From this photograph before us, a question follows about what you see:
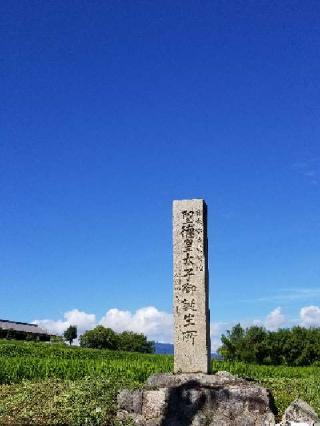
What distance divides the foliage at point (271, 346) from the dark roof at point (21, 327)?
29.0 meters

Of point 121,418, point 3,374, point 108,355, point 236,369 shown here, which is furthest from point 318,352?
point 121,418

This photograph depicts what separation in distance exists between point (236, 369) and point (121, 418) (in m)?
15.9

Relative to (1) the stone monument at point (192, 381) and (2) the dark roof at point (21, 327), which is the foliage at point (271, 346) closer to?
(2) the dark roof at point (21, 327)

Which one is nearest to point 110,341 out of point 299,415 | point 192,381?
point 192,381

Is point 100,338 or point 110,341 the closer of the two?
point 100,338

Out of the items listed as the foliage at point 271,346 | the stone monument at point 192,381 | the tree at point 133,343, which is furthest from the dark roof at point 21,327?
the stone monument at point 192,381

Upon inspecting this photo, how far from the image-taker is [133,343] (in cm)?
6981

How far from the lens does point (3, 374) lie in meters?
18.0

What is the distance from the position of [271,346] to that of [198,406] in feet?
118

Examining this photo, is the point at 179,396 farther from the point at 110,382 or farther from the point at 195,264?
the point at 195,264

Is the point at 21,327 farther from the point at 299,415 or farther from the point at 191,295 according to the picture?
the point at 299,415

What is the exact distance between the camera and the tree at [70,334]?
79750 mm

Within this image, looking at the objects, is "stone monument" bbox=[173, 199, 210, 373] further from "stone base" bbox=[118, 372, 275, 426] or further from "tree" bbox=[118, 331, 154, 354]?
"tree" bbox=[118, 331, 154, 354]

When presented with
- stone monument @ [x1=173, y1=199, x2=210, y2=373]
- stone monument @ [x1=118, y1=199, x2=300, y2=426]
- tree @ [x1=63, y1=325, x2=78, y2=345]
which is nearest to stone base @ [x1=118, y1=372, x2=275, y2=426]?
stone monument @ [x1=118, y1=199, x2=300, y2=426]
